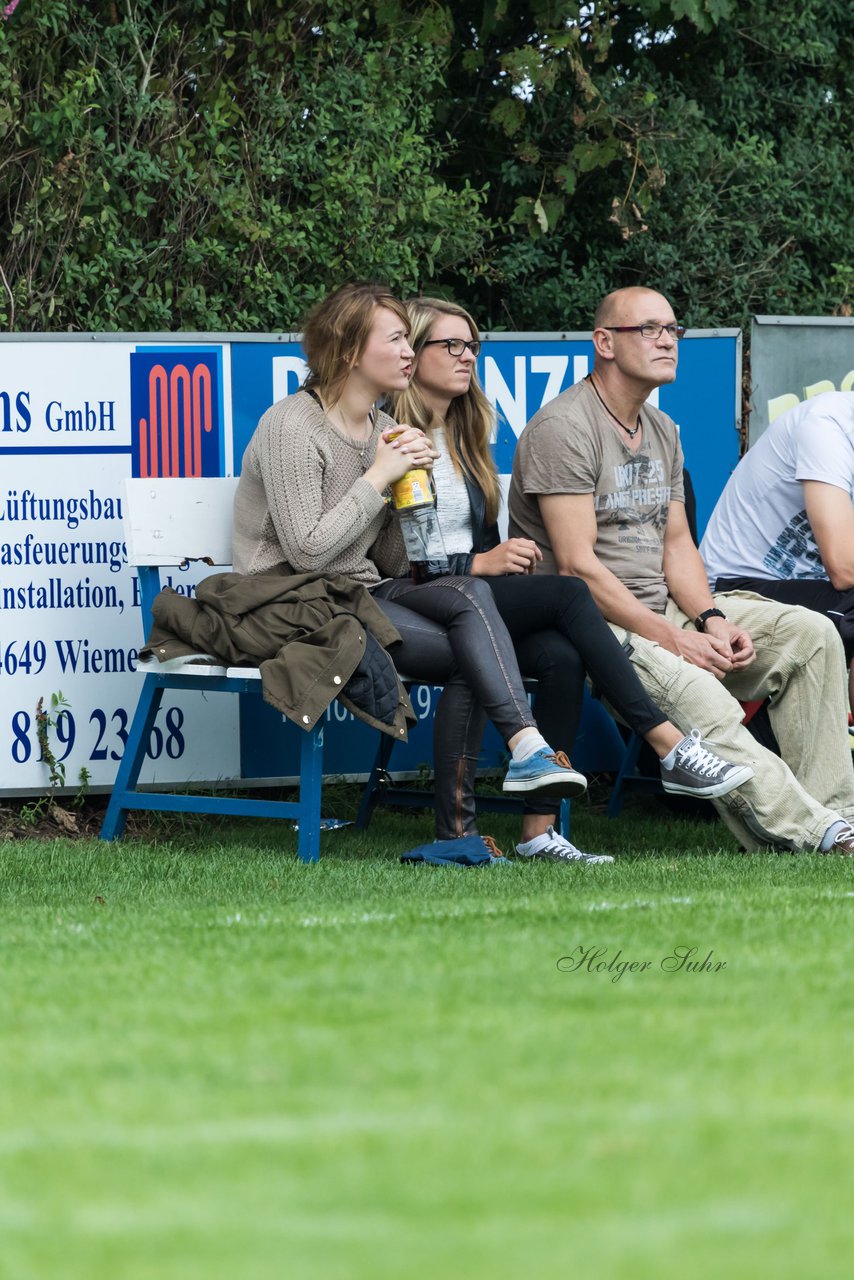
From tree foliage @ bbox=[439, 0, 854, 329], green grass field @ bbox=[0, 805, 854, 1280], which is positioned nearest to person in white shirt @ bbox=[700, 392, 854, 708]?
green grass field @ bbox=[0, 805, 854, 1280]

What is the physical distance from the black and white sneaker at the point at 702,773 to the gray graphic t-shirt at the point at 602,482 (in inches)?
26.4

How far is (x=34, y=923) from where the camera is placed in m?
4.16

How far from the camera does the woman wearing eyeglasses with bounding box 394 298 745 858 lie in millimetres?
5344

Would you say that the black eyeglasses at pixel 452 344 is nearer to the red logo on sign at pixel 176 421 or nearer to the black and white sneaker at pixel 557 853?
the red logo on sign at pixel 176 421

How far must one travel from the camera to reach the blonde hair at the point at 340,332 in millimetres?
5539

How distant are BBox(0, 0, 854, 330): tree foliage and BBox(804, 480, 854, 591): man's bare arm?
2.24 m

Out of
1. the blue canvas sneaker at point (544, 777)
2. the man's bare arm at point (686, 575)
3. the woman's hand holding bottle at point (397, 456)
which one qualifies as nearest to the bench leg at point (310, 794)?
the blue canvas sneaker at point (544, 777)

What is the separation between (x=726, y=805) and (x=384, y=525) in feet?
4.32

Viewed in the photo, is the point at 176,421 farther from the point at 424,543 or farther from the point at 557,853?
the point at 557,853

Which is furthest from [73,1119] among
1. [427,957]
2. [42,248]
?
[42,248]

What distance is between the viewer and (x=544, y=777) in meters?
5.08

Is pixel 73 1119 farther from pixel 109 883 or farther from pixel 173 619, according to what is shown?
pixel 173 619

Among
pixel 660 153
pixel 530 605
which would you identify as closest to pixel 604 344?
pixel 530 605

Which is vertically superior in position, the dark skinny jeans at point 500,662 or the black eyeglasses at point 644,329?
the black eyeglasses at point 644,329
